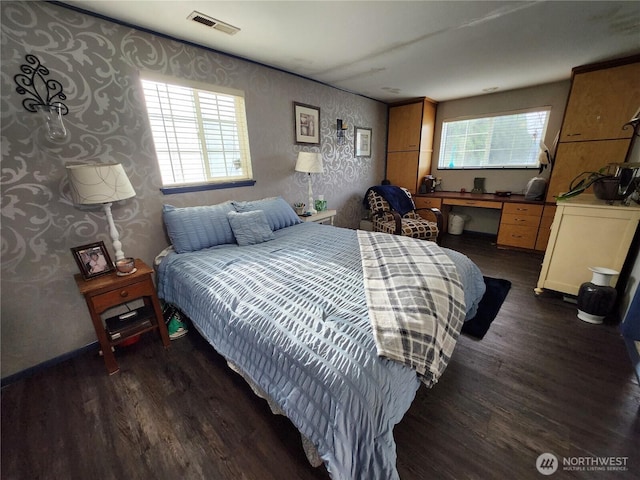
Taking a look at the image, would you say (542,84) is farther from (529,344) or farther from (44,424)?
(44,424)

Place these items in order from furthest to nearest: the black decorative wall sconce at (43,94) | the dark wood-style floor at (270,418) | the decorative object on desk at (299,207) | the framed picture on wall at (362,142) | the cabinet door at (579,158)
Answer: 1. the framed picture on wall at (362,142)
2. the decorative object on desk at (299,207)
3. the cabinet door at (579,158)
4. the black decorative wall sconce at (43,94)
5. the dark wood-style floor at (270,418)

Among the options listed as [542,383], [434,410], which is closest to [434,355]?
[434,410]

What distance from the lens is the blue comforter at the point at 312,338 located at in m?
0.86

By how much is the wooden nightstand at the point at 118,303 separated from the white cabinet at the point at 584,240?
3.49m

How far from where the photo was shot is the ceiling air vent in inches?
68.2

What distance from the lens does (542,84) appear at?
3.51 metres

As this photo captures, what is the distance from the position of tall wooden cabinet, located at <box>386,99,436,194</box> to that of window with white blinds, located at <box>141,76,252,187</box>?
9.90ft

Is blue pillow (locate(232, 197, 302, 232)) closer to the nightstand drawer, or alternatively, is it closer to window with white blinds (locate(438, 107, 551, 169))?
the nightstand drawer

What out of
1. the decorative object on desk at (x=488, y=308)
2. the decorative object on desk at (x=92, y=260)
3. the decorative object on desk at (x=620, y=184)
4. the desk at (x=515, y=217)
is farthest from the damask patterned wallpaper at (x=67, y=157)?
the desk at (x=515, y=217)

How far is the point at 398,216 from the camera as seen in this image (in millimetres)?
3516

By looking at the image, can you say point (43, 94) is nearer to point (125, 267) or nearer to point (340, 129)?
point (125, 267)

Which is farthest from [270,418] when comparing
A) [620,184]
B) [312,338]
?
[620,184]

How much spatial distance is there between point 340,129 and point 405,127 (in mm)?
1449

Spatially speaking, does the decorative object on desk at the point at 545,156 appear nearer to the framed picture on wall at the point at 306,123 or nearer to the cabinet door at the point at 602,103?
the cabinet door at the point at 602,103
